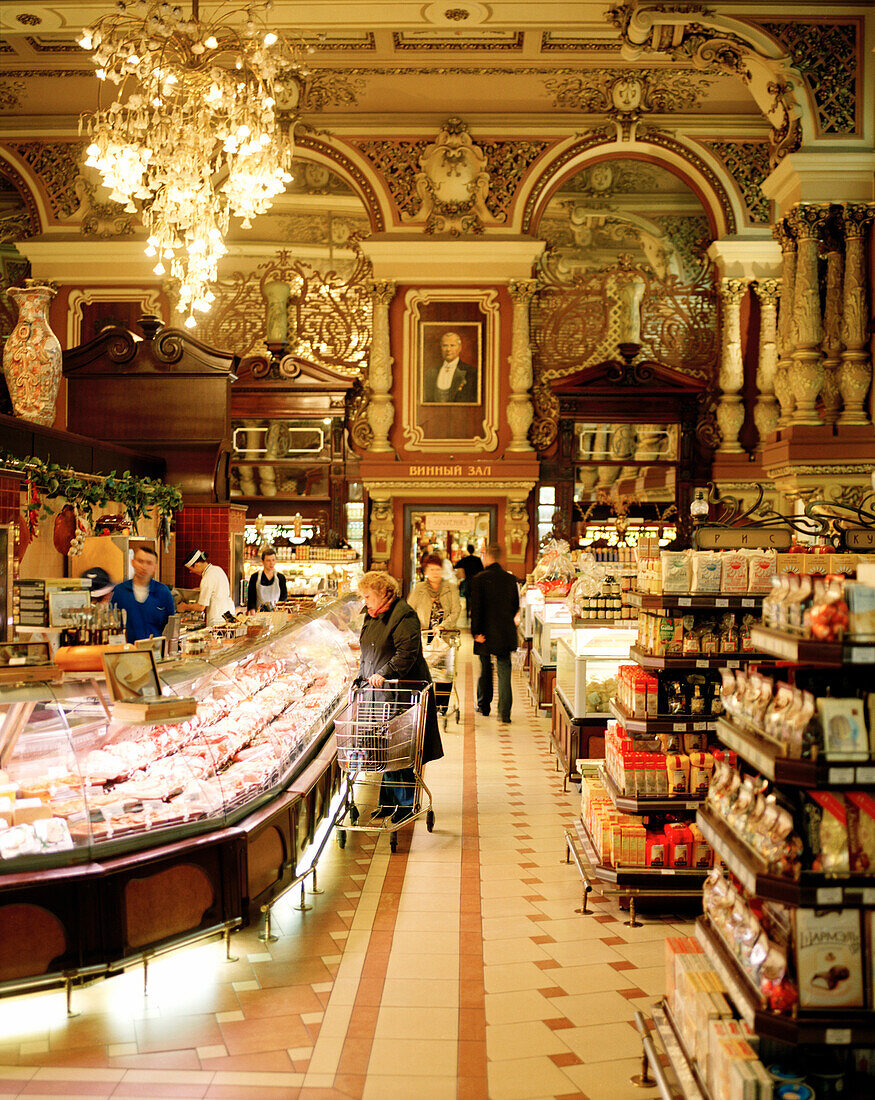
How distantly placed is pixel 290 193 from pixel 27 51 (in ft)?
16.7

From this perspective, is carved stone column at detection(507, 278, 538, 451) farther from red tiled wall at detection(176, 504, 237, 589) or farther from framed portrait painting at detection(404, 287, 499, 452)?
red tiled wall at detection(176, 504, 237, 589)

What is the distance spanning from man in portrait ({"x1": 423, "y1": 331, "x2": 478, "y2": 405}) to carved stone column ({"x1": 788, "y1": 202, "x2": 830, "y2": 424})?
6001 mm

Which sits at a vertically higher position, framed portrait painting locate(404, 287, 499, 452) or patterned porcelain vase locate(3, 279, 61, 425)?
framed portrait painting locate(404, 287, 499, 452)

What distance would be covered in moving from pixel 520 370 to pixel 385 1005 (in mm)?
11969

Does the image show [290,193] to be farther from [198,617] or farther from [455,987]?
[455,987]

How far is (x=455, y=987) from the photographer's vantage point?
3891 mm

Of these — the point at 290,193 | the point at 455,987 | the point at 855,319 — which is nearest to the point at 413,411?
the point at 290,193

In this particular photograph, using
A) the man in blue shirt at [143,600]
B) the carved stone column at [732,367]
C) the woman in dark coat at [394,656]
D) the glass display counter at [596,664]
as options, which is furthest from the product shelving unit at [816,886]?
the carved stone column at [732,367]

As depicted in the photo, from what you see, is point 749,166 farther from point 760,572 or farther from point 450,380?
point 760,572

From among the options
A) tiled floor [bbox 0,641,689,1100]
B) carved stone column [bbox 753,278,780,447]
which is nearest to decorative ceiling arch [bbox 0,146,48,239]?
carved stone column [bbox 753,278,780,447]

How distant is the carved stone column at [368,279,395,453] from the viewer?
14781mm

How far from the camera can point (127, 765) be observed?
407 centimetres

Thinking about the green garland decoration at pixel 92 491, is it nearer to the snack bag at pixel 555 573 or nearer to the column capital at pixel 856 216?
the snack bag at pixel 555 573

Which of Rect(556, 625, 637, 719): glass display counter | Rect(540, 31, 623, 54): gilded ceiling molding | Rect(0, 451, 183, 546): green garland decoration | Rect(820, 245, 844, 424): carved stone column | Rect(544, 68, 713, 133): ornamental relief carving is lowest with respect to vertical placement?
Rect(556, 625, 637, 719): glass display counter
